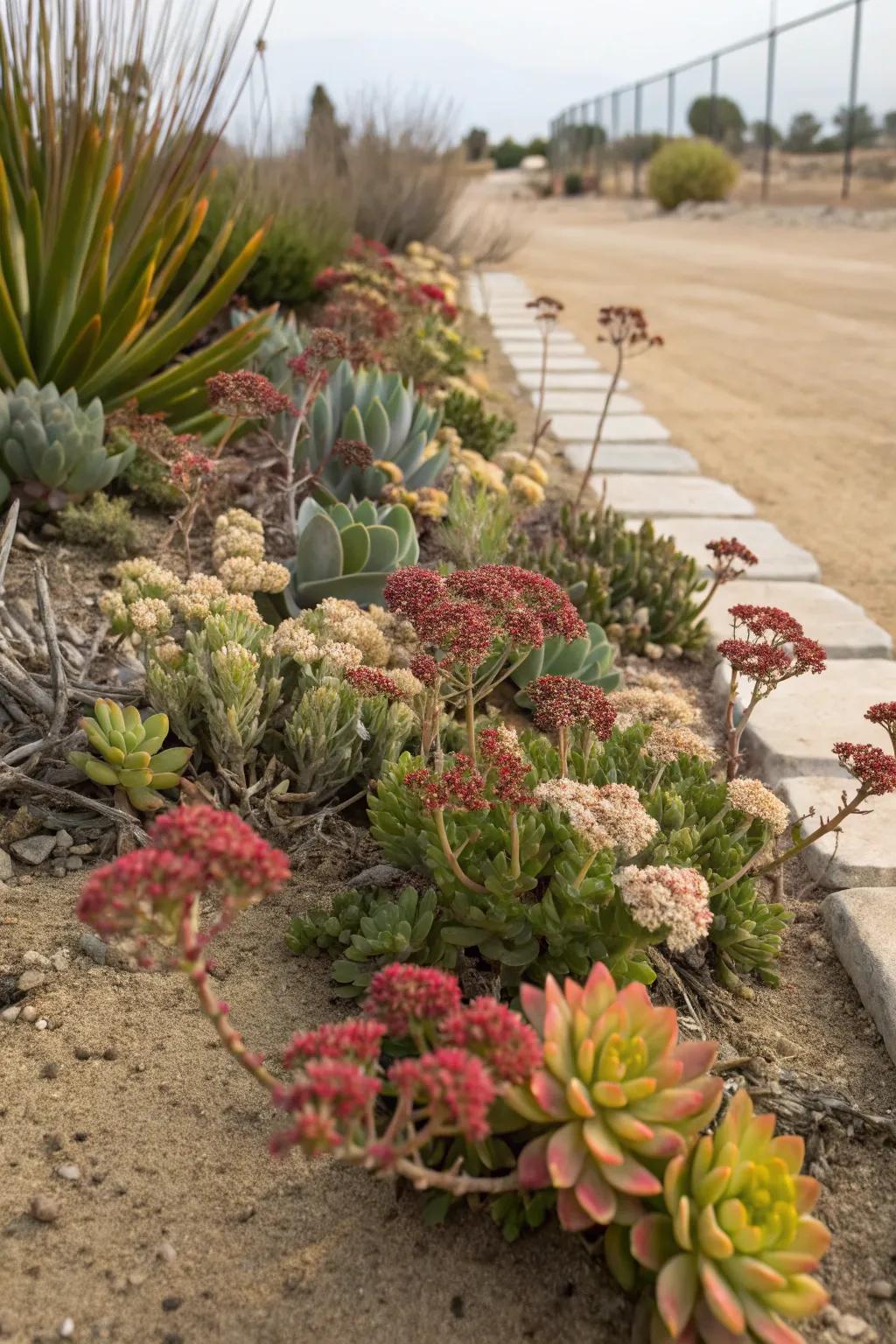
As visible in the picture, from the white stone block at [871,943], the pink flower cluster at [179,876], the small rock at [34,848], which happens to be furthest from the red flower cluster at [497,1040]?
the small rock at [34,848]

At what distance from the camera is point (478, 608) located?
2.03m

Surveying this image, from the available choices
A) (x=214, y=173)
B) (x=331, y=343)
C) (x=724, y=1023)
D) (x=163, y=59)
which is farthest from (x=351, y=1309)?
(x=214, y=173)

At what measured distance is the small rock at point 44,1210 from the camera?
5.38ft

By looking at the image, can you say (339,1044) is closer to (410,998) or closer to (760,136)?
(410,998)

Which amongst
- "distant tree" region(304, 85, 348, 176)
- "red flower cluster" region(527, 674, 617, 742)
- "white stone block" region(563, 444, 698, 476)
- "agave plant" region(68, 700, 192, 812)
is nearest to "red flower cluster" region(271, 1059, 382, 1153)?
"red flower cluster" region(527, 674, 617, 742)

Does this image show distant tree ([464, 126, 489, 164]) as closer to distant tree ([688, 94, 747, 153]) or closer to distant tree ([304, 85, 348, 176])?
distant tree ([688, 94, 747, 153])

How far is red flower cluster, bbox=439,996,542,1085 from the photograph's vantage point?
1.36 m

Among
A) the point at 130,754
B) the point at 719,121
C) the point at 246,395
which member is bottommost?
the point at 130,754

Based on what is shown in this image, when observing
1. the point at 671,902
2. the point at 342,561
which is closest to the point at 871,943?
the point at 671,902

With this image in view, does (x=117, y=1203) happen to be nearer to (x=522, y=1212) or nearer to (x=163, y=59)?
(x=522, y=1212)

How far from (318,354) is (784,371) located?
5.70 meters

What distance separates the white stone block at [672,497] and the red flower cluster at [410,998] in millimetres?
3705

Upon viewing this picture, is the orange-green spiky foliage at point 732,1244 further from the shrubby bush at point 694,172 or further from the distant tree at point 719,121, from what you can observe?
the distant tree at point 719,121

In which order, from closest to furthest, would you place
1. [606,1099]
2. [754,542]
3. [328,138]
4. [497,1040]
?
[497,1040] → [606,1099] → [754,542] → [328,138]
